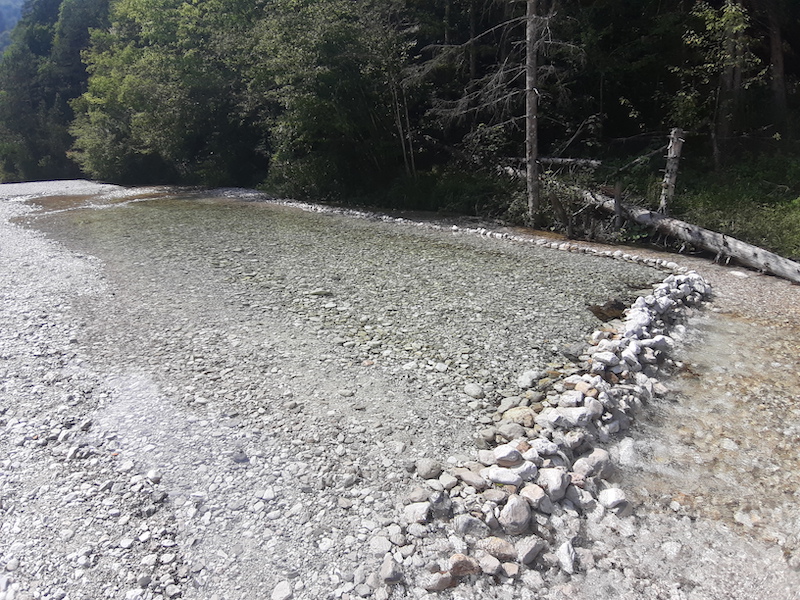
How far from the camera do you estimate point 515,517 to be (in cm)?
322

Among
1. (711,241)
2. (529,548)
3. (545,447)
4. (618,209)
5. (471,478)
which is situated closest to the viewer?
(529,548)

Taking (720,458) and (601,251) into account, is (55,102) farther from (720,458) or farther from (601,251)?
(720,458)

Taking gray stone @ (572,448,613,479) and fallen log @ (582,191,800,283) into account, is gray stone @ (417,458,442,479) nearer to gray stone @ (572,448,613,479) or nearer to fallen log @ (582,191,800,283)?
gray stone @ (572,448,613,479)

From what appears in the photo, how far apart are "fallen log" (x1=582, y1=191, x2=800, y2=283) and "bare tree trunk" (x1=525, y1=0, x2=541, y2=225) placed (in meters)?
Result: 1.21

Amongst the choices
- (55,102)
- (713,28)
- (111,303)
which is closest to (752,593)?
(111,303)

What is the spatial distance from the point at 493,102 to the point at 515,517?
33.0 feet

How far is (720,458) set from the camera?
3969mm

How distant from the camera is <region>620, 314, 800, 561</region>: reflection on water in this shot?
347 cm

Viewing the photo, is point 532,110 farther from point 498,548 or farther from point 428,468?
point 498,548

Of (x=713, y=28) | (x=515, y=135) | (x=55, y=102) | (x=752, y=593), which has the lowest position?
(x=752, y=593)

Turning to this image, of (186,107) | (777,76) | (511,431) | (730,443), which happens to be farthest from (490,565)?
(186,107)

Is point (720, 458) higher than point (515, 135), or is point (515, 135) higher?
point (515, 135)

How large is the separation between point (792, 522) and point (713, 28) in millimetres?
11386

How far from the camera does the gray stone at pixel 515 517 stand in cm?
321
